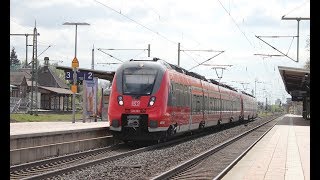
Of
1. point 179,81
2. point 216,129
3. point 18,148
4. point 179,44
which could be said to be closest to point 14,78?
point 179,44

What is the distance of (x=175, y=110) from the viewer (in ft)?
62.1

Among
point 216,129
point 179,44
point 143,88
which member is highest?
point 179,44

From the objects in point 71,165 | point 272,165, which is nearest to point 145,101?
point 71,165

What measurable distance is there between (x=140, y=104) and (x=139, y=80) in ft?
3.06

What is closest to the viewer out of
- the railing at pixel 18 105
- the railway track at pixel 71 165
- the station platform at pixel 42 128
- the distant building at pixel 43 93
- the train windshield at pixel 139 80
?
the railway track at pixel 71 165

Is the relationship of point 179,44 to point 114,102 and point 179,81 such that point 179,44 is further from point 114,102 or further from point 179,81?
point 114,102

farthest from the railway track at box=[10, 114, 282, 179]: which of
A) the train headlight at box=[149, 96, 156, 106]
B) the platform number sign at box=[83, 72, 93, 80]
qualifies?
the platform number sign at box=[83, 72, 93, 80]

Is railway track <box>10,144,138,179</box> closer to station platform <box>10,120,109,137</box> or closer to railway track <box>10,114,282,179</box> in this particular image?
railway track <box>10,114,282,179</box>

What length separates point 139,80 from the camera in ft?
58.3

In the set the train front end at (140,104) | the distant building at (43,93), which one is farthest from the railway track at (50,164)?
the distant building at (43,93)

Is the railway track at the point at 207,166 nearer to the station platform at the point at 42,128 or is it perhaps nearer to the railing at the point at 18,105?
the station platform at the point at 42,128

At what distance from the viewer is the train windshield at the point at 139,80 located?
17.6 metres

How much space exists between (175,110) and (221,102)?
1354cm

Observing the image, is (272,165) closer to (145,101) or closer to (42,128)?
(145,101)
